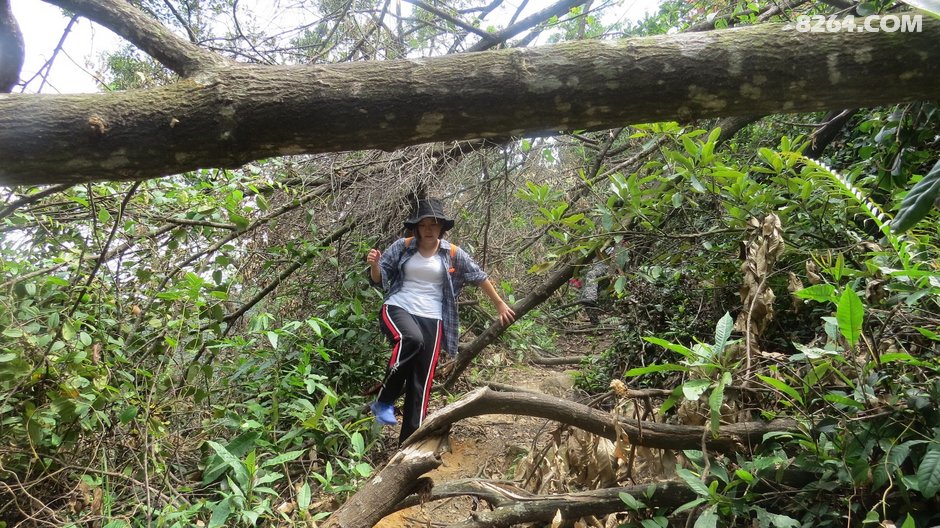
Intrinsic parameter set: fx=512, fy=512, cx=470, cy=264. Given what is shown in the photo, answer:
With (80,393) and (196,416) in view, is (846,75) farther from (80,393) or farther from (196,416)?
(196,416)

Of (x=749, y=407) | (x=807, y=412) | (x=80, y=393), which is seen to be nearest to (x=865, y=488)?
(x=807, y=412)

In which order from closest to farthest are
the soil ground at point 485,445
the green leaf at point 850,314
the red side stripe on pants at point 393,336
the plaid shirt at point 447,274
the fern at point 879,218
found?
the green leaf at point 850,314 < the fern at point 879,218 < the soil ground at point 485,445 < the red side stripe on pants at point 393,336 < the plaid shirt at point 447,274

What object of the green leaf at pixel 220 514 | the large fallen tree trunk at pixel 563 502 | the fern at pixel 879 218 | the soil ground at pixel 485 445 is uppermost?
the fern at pixel 879 218

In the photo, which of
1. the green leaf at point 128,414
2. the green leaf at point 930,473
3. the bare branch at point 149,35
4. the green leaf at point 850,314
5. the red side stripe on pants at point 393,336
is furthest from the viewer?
the red side stripe on pants at point 393,336

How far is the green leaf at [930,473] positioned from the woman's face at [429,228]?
2.89 metres

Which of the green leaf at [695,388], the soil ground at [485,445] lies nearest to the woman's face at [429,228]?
the soil ground at [485,445]

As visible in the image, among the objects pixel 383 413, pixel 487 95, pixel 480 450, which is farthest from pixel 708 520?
pixel 480 450

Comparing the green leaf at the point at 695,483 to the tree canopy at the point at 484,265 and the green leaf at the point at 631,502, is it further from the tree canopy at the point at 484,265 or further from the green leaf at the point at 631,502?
the green leaf at the point at 631,502

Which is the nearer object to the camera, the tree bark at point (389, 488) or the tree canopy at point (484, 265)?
the tree canopy at point (484, 265)

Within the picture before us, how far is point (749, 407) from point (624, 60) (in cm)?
169

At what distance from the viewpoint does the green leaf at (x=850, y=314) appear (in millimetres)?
1506

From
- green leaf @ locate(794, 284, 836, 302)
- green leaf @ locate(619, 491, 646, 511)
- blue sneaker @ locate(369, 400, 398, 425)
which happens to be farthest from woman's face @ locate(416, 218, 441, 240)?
green leaf @ locate(794, 284, 836, 302)

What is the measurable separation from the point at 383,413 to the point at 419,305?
2.68 feet

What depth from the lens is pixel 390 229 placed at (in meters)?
4.71
